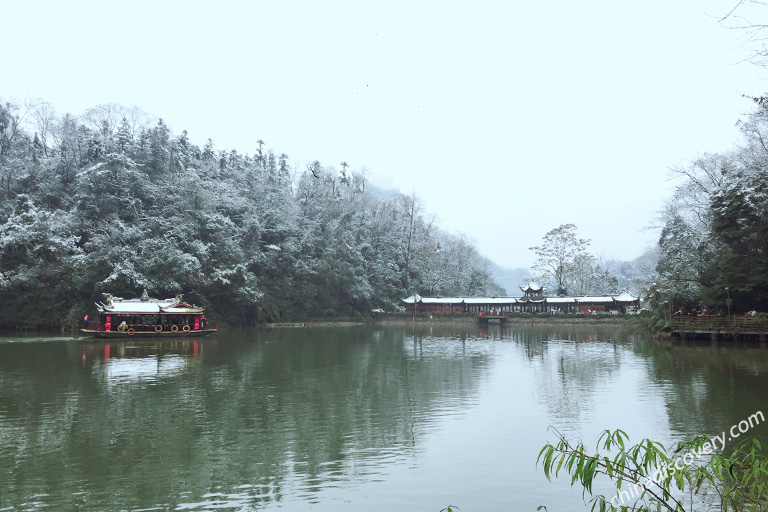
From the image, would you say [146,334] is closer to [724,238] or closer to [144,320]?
[144,320]

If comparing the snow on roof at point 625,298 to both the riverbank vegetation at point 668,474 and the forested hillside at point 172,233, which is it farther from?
the riverbank vegetation at point 668,474

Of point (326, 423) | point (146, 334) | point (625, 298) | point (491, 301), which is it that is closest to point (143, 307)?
point (146, 334)

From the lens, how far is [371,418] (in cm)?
1223

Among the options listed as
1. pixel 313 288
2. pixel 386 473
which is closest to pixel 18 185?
pixel 313 288

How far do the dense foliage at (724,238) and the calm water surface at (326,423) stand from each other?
5249 millimetres

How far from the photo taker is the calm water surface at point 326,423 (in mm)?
7785

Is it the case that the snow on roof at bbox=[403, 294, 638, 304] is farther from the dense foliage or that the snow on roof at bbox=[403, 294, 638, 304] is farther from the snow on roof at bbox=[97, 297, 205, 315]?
the snow on roof at bbox=[97, 297, 205, 315]

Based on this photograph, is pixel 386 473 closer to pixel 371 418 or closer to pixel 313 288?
pixel 371 418

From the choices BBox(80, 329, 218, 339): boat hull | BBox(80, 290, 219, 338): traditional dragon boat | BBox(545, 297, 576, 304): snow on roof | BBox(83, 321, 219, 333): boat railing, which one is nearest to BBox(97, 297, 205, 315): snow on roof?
BBox(80, 290, 219, 338): traditional dragon boat

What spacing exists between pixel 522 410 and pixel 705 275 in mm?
22087

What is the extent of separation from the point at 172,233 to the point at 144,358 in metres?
19.3

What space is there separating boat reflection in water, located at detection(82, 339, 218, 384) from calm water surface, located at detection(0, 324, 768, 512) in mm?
193

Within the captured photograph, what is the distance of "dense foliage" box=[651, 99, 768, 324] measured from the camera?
85.1 feet

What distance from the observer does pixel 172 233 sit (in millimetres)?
41156
